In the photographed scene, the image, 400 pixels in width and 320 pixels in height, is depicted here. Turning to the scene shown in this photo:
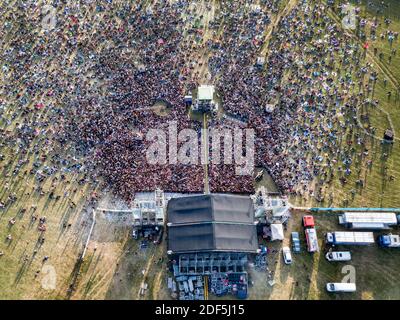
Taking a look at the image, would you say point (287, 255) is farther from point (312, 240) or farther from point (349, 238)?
point (349, 238)

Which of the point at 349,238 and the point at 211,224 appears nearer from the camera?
the point at 211,224

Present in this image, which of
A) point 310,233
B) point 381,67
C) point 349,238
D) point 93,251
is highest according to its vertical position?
point 381,67

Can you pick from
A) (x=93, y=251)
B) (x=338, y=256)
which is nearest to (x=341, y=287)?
(x=338, y=256)

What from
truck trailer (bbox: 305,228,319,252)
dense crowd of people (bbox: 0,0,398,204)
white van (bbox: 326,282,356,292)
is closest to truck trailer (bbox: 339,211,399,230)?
truck trailer (bbox: 305,228,319,252)

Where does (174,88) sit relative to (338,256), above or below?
above

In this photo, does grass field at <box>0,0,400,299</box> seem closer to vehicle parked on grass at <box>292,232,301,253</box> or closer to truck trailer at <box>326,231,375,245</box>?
vehicle parked on grass at <box>292,232,301,253</box>

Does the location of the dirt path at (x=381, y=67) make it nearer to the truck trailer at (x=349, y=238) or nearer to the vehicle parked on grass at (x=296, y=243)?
the truck trailer at (x=349, y=238)
